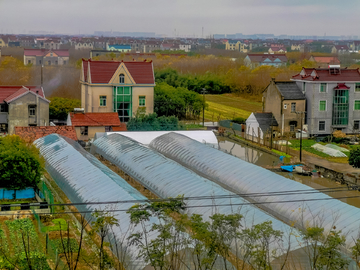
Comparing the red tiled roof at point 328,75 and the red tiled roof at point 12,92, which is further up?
the red tiled roof at point 328,75

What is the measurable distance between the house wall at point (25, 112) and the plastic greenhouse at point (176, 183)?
4935 mm

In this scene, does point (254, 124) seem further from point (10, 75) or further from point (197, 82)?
point (10, 75)

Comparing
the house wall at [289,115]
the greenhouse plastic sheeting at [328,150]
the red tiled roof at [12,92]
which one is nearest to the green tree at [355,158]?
the greenhouse plastic sheeting at [328,150]

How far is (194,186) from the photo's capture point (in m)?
14.9

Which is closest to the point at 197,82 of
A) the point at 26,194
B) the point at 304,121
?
the point at 304,121

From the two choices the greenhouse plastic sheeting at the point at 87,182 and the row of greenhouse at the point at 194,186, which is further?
the row of greenhouse at the point at 194,186

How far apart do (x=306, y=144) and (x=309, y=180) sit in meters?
6.38

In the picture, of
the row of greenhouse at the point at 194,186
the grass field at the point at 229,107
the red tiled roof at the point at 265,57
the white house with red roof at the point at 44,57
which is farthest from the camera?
the red tiled roof at the point at 265,57

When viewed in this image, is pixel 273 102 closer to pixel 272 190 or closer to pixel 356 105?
pixel 356 105

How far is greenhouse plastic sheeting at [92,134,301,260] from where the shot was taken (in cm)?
1244

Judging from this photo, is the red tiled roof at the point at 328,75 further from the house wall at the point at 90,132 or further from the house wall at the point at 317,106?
the house wall at the point at 90,132

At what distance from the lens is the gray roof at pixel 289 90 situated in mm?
27417

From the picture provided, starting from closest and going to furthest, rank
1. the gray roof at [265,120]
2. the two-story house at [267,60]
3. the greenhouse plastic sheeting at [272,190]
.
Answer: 1. the greenhouse plastic sheeting at [272,190]
2. the gray roof at [265,120]
3. the two-story house at [267,60]

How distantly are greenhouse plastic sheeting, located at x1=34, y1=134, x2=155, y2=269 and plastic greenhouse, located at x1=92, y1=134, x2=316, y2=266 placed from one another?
3.30 feet
